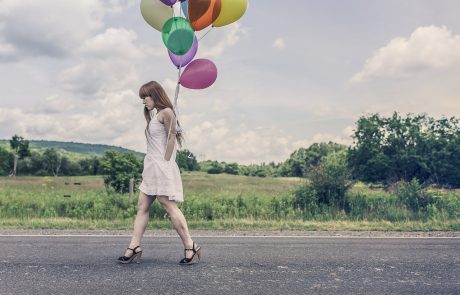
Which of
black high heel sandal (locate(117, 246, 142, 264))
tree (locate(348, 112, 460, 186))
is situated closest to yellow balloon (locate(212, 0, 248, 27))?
black high heel sandal (locate(117, 246, 142, 264))

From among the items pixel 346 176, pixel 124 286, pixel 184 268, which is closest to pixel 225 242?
pixel 184 268

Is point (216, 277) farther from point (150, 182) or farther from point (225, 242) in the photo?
point (225, 242)

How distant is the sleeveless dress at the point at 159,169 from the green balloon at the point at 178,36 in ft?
4.62

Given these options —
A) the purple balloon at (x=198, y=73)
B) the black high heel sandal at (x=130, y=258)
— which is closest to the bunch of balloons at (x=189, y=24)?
the purple balloon at (x=198, y=73)

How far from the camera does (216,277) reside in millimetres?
4273

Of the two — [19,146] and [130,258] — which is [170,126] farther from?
[19,146]

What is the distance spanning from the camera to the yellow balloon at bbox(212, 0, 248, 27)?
252 inches

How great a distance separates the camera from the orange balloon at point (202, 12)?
247 inches

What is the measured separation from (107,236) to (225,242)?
2.22 metres

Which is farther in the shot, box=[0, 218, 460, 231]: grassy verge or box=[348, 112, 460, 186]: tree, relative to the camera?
box=[348, 112, 460, 186]: tree

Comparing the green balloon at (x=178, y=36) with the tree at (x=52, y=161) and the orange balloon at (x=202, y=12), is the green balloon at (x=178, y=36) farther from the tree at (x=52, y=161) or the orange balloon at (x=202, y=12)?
the tree at (x=52, y=161)

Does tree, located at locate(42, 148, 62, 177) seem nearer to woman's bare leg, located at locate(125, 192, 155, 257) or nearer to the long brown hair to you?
woman's bare leg, located at locate(125, 192, 155, 257)

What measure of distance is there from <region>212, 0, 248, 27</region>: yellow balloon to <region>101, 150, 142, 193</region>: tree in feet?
47.1

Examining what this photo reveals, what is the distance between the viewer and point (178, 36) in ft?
19.1
